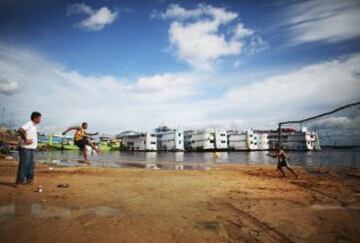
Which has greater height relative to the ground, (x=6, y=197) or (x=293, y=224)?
(x=6, y=197)

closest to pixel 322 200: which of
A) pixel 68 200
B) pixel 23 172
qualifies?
pixel 68 200

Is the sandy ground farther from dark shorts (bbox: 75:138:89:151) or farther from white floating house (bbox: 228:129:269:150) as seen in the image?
white floating house (bbox: 228:129:269:150)

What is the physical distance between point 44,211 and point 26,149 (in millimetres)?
3372

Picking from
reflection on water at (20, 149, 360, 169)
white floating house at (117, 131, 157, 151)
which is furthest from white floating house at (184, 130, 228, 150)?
reflection on water at (20, 149, 360, 169)

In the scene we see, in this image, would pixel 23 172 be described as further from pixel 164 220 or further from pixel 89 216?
pixel 164 220

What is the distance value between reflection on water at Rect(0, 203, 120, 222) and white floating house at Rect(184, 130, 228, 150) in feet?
324

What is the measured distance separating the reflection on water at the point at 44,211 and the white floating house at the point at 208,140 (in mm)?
98703

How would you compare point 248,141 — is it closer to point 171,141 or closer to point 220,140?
point 220,140

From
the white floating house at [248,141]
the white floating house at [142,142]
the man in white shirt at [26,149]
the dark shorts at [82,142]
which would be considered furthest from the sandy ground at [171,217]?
the white floating house at [248,141]

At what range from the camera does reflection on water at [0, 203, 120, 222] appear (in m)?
4.36

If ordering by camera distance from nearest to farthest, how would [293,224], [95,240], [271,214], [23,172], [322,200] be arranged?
1. [95,240]
2. [293,224]
3. [271,214]
4. [322,200]
5. [23,172]

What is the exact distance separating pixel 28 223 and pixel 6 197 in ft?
7.54

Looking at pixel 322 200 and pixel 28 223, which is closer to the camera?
pixel 28 223

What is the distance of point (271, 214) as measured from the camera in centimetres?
483
